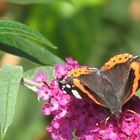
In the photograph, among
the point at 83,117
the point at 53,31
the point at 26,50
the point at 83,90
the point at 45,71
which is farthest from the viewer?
the point at 53,31

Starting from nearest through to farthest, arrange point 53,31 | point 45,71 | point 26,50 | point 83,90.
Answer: point 83,90
point 45,71
point 26,50
point 53,31

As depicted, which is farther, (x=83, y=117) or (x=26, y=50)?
(x=26, y=50)

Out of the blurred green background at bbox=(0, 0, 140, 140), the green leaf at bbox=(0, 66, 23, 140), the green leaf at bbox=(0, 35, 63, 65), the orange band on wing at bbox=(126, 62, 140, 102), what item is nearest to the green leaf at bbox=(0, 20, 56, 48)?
the green leaf at bbox=(0, 66, 23, 140)

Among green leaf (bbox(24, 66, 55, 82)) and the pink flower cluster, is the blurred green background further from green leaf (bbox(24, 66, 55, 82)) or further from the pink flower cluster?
the pink flower cluster

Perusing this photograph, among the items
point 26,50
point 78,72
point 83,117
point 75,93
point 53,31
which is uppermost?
point 53,31

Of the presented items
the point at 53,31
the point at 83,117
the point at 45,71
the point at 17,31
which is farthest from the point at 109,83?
the point at 53,31

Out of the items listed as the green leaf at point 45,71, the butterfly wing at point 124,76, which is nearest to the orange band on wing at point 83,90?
the butterfly wing at point 124,76

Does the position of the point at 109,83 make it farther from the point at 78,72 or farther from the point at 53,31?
the point at 53,31

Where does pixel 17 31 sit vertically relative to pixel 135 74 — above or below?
above

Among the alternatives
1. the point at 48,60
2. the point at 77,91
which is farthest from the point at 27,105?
the point at 77,91
